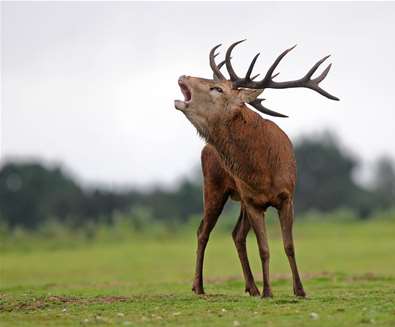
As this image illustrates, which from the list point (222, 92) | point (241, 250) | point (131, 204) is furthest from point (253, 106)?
point (131, 204)

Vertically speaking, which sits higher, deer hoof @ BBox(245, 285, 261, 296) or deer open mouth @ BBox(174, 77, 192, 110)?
deer open mouth @ BBox(174, 77, 192, 110)

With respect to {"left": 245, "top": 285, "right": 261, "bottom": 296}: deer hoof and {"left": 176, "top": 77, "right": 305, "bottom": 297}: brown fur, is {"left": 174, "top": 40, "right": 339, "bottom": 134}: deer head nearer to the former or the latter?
{"left": 176, "top": 77, "right": 305, "bottom": 297}: brown fur

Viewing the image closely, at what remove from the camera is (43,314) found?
12070 millimetres

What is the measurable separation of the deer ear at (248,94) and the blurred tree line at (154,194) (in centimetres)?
6597

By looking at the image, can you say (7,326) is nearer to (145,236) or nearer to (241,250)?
(241,250)

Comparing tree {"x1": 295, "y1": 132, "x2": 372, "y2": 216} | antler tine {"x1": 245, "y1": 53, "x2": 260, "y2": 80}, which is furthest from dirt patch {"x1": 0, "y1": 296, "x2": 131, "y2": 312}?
tree {"x1": 295, "y1": 132, "x2": 372, "y2": 216}

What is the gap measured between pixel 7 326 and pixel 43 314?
117 centimetres

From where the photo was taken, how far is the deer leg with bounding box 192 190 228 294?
15.2 m

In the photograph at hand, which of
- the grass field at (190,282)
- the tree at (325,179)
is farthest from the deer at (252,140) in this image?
the tree at (325,179)

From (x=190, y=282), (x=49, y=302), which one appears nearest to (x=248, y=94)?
(x=49, y=302)

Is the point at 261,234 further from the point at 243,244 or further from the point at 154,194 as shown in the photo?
the point at 154,194

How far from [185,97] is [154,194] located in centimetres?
7705

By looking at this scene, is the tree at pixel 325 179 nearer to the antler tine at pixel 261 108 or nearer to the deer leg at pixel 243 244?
the deer leg at pixel 243 244

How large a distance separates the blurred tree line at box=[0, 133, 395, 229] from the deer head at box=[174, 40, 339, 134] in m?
65.9
